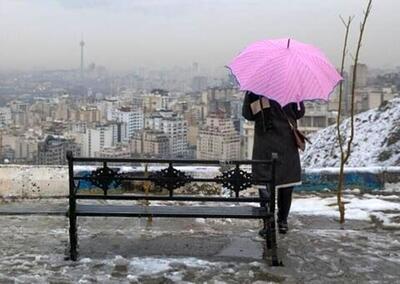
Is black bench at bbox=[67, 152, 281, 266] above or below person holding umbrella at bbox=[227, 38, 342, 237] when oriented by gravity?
below

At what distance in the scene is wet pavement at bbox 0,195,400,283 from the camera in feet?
14.9

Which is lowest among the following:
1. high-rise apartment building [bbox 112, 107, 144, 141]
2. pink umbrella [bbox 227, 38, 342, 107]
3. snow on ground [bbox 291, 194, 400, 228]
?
snow on ground [bbox 291, 194, 400, 228]

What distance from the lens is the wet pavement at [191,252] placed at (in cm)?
455

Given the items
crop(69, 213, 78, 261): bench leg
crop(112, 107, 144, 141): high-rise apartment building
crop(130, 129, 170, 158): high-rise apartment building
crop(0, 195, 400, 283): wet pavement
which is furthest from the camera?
crop(112, 107, 144, 141): high-rise apartment building

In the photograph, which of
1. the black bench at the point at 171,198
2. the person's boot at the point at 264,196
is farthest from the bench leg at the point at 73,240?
the person's boot at the point at 264,196

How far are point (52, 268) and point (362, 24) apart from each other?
12.7ft

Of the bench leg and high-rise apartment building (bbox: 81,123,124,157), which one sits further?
high-rise apartment building (bbox: 81,123,124,157)

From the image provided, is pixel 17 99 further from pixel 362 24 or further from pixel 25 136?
pixel 362 24

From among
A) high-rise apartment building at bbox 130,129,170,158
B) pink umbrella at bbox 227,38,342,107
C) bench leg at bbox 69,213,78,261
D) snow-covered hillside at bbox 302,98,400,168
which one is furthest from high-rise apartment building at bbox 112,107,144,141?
bench leg at bbox 69,213,78,261

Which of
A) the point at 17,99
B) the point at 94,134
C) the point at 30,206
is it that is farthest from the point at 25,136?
the point at 30,206

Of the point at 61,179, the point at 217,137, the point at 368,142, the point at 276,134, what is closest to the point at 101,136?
the point at 217,137

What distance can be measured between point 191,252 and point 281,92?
148 cm

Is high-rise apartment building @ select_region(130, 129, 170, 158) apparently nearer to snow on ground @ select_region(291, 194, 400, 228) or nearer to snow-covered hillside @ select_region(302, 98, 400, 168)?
snow-covered hillside @ select_region(302, 98, 400, 168)

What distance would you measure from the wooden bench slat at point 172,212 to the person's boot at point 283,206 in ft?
2.22
